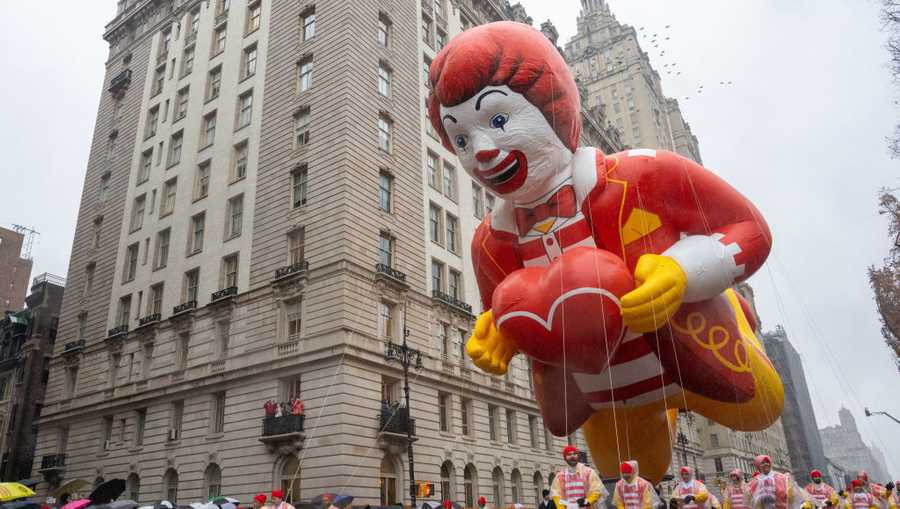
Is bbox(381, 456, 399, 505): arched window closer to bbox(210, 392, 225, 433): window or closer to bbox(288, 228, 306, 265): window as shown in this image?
bbox(210, 392, 225, 433): window

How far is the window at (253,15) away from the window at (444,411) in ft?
68.4

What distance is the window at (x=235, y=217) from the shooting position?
90.5 ft

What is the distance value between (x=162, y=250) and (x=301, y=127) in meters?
10.4

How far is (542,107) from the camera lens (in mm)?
6156

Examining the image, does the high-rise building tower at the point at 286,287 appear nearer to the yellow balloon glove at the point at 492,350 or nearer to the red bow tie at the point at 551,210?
the yellow balloon glove at the point at 492,350

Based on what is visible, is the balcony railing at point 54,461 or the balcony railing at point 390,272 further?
the balcony railing at point 54,461

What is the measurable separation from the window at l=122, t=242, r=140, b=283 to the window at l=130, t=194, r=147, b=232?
1089 mm

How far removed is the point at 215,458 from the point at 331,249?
916 cm

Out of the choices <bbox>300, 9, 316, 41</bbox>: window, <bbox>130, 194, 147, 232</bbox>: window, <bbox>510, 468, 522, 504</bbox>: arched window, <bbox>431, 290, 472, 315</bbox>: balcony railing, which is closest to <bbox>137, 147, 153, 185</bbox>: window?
<bbox>130, 194, 147, 232</bbox>: window

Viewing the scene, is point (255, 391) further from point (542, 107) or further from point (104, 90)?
point (104, 90)

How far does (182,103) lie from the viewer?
34.0 m

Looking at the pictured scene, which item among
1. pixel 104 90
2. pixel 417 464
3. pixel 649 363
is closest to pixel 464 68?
pixel 649 363

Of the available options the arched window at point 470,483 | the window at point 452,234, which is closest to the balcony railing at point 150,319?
the window at point 452,234

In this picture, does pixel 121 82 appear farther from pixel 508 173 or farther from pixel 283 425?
pixel 508 173
